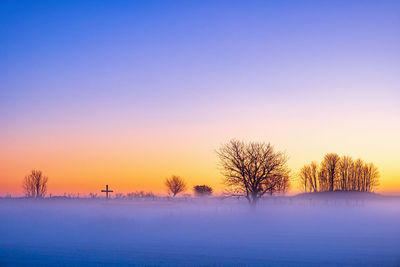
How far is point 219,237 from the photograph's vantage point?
1325 inches

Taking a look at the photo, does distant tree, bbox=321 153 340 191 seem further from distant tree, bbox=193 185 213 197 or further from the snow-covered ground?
the snow-covered ground

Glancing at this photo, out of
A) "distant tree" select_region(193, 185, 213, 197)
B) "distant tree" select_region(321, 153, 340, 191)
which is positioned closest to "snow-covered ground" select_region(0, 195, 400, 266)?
"distant tree" select_region(321, 153, 340, 191)

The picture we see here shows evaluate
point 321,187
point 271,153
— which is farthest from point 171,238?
point 321,187

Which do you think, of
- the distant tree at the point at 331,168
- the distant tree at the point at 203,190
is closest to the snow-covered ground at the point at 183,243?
the distant tree at the point at 331,168

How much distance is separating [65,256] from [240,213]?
34885mm

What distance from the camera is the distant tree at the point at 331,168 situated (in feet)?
379

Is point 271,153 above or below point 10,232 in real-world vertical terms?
above

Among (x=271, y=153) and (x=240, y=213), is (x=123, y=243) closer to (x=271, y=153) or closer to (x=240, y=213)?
(x=240, y=213)

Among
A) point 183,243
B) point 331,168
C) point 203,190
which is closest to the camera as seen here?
point 183,243

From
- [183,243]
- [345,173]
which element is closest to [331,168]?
[345,173]

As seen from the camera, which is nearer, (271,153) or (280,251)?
(280,251)

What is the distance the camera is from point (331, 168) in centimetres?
11644

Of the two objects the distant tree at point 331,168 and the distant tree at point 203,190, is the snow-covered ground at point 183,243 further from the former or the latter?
the distant tree at point 203,190

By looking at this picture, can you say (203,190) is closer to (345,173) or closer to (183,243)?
(345,173)
